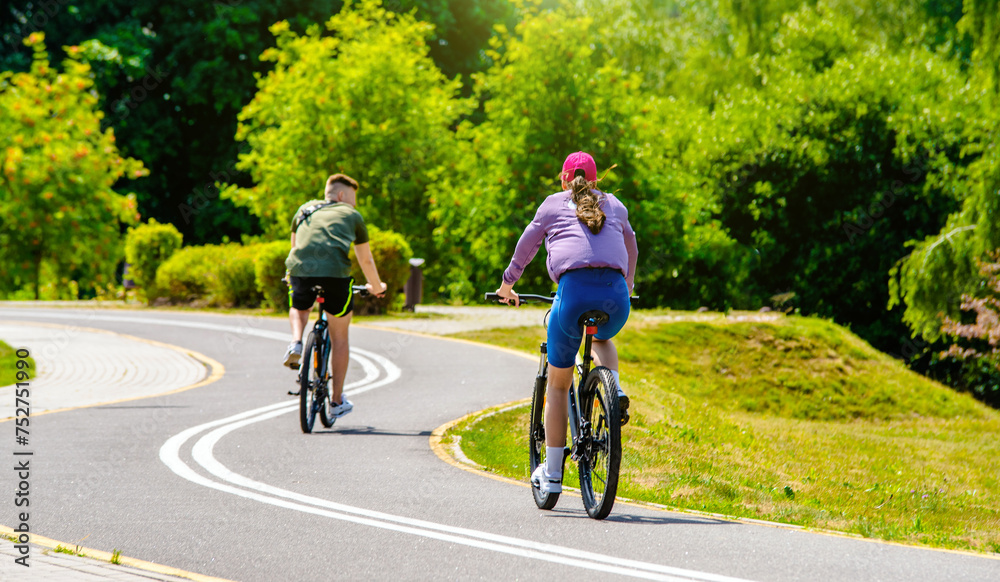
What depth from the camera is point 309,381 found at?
8.52m

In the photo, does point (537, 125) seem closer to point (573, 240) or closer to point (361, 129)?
point (361, 129)

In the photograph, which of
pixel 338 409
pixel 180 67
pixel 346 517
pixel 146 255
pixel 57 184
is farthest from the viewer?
pixel 180 67

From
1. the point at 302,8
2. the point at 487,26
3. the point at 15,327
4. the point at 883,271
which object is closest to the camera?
the point at 15,327

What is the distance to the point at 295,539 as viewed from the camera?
17.5 ft

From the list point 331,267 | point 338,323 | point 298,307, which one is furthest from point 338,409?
point 331,267

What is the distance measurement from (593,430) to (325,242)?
3629 millimetres

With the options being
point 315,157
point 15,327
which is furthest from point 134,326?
point 315,157

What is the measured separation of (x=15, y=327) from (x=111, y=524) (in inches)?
580

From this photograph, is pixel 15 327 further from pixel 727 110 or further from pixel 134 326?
pixel 727 110

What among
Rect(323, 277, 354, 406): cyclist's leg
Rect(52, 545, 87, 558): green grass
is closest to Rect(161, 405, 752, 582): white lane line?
Rect(323, 277, 354, 406): cyclist's leg

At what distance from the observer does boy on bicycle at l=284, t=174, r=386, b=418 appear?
28.0 ft

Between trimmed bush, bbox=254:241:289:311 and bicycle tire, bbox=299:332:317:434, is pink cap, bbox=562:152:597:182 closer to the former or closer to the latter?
bicycle tire, bbox=299:332:317:434

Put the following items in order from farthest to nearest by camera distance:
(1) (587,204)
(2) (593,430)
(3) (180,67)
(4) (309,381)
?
(3) (180,67) < (4) (309,381) < (2) (593,430) < (1) (587,204)

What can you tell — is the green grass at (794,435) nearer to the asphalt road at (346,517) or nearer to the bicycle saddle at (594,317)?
the asphalt road at (346,517)
